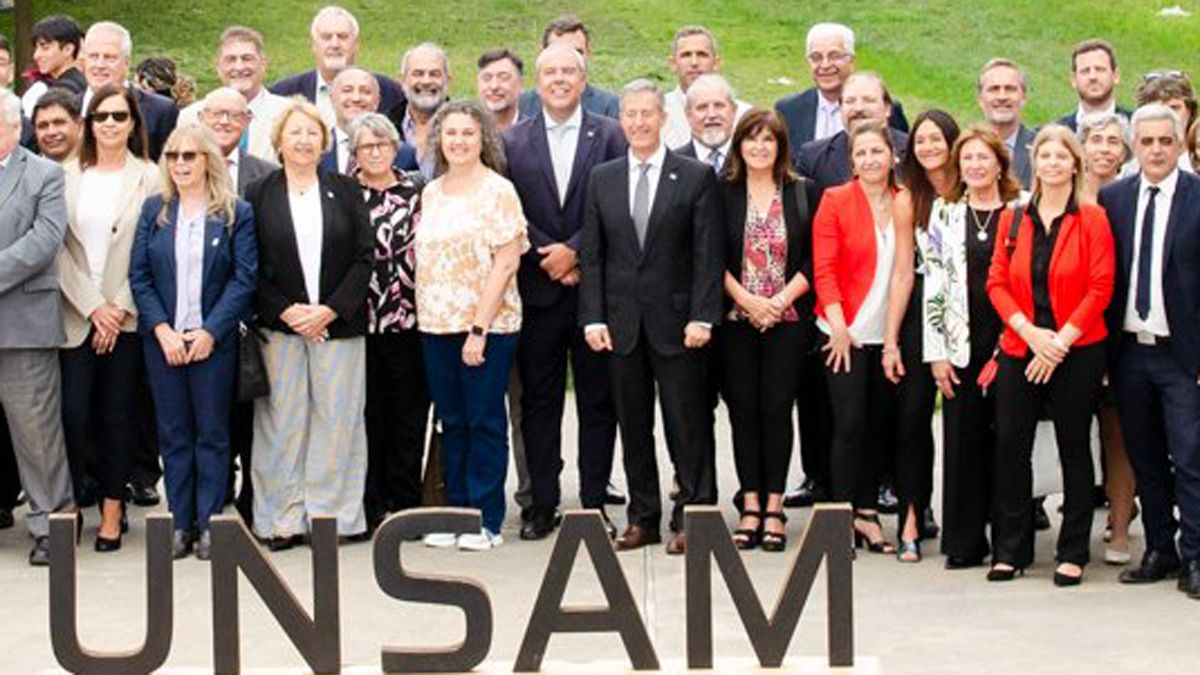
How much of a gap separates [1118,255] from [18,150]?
16.3 ft

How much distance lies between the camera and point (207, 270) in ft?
36.9

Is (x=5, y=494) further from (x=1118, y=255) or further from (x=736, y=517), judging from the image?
(x=1118, y=255)

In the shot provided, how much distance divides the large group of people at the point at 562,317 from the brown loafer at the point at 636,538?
17cm

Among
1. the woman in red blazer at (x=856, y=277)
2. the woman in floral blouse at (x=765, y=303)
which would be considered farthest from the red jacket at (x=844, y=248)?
the woman in floral blouse at (x=765, y=303)

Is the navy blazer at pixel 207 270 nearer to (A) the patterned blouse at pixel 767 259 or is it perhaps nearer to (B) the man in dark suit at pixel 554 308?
(B) the man in dark suit at pixel 554 308

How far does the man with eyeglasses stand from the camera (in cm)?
1249

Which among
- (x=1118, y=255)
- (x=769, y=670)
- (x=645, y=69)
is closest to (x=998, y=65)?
(x=1118, y=255)

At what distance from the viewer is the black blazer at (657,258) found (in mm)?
11195

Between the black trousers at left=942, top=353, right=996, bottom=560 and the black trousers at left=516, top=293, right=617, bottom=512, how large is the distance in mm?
1661

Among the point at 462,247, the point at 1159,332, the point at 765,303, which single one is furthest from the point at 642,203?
the point at 1159,332

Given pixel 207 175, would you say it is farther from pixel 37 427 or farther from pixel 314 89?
pixel 314 89

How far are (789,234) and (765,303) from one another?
0.35 metres

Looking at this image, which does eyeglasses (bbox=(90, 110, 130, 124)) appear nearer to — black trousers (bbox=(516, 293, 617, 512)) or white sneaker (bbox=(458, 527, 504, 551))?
black trousers (bbox=(516, 293, 617, 512))

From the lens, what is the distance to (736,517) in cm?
1209
